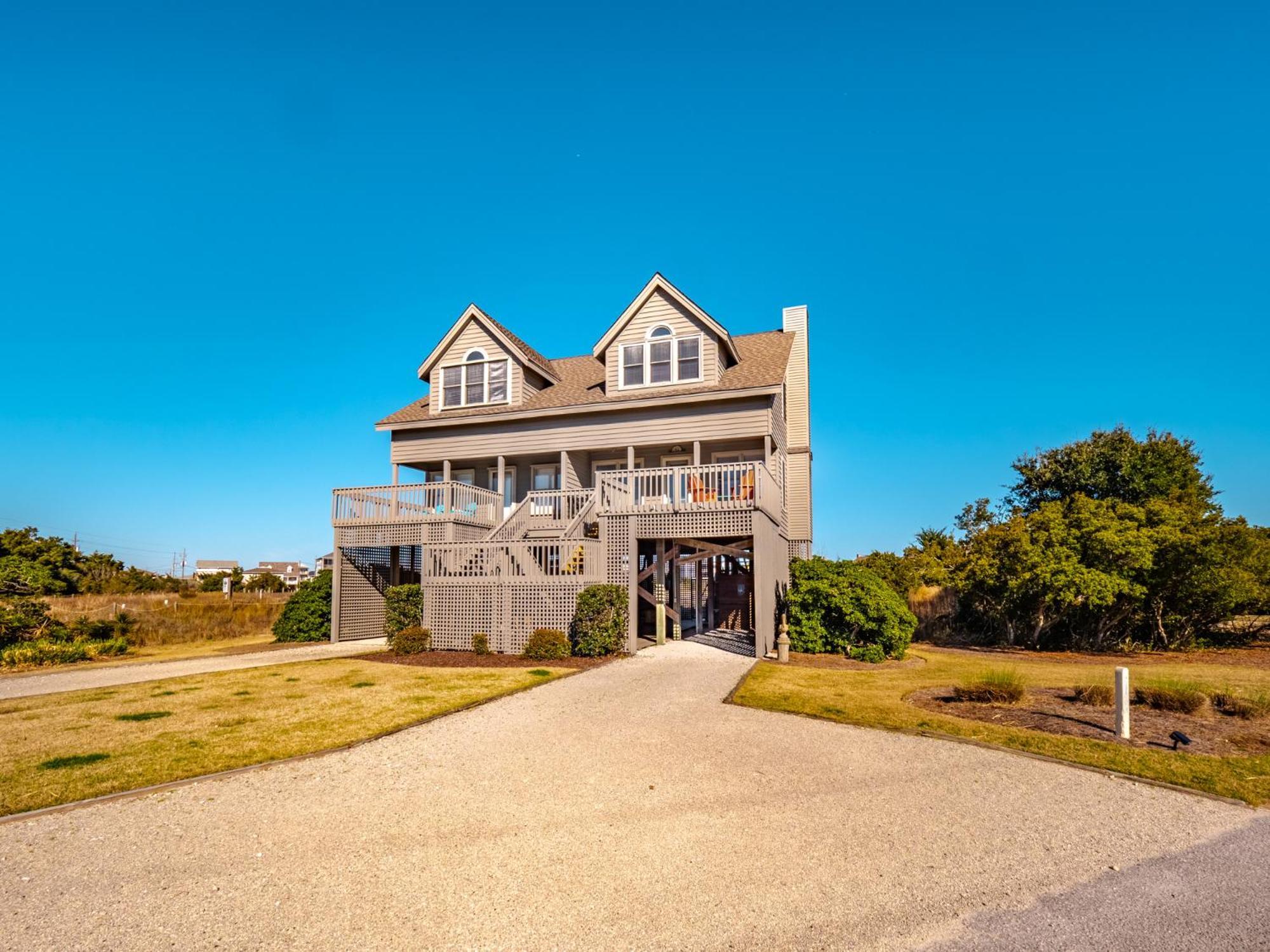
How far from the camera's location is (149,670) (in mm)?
14555

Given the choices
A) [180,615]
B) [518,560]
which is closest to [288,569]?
[180,615]

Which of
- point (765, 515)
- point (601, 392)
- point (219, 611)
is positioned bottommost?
point (219, 611)

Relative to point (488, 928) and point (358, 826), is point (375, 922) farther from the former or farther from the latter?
point (358, 826)

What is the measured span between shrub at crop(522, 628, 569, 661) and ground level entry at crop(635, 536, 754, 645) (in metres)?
2.29

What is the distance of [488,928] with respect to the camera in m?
3.75

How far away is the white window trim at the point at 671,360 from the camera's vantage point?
70.0ft

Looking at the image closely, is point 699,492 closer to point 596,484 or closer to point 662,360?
point 596,484

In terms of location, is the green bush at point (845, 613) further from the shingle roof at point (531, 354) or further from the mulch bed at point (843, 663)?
the shingle roof at point (531, 354)

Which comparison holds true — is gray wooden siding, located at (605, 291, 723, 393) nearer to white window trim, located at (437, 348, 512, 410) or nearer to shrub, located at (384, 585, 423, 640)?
white window trim, located at (437, 348, 512, 410)

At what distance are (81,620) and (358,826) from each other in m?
18.9

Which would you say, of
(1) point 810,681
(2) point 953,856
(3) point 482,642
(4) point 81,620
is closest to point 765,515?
(1) point 810,681

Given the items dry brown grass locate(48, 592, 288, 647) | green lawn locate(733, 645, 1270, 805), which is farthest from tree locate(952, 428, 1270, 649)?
dry brown grass locate(48, 592, 288, 647)

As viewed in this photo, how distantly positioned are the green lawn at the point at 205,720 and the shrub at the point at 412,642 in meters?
1.82

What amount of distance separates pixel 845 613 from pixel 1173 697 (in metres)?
6.83
